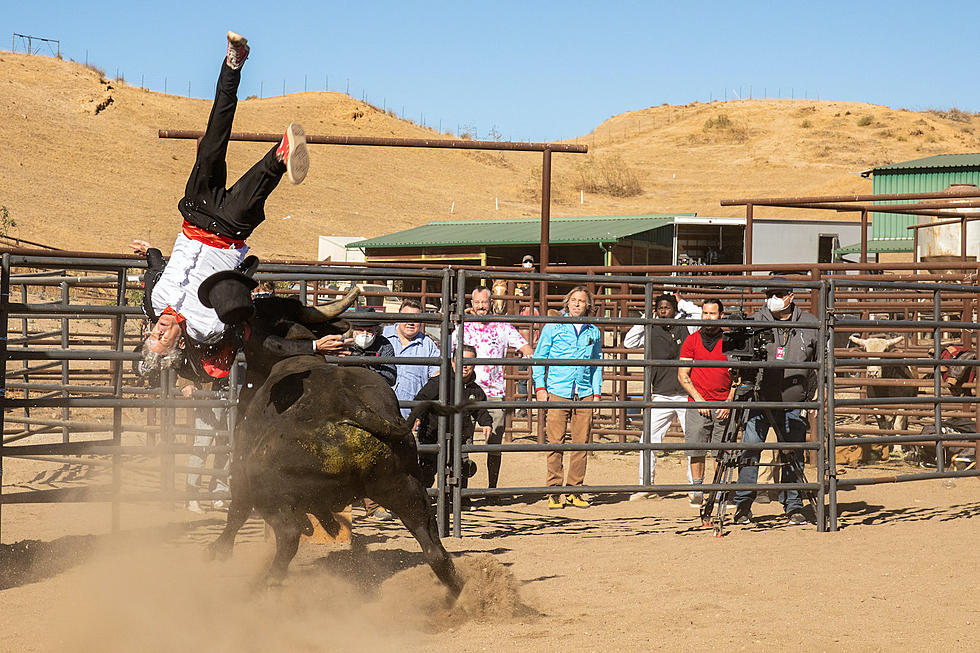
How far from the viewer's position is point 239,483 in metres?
4.70

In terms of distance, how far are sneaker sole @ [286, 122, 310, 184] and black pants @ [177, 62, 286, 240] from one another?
0.14 metres

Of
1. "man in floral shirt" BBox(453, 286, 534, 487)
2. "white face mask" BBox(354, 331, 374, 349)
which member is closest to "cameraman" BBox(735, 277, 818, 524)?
"man in floral shirt" BBox(453, 286, 534, 487)

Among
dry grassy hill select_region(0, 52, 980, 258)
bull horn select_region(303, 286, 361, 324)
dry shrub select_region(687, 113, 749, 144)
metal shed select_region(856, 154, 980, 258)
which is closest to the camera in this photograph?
bull horn select_region(303, 286, 361, 324)

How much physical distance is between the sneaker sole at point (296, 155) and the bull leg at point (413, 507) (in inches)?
55.5

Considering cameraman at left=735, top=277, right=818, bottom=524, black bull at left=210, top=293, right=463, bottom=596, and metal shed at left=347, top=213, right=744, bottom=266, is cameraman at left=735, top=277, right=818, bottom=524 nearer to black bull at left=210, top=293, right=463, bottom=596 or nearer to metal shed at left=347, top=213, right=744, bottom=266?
black bull at left=210, top=293, right=463, bottom=596

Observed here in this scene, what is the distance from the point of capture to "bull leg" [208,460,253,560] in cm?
466

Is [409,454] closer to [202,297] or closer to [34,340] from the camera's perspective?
[202,297]

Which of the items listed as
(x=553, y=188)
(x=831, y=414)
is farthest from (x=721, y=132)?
(x=831, y=414)

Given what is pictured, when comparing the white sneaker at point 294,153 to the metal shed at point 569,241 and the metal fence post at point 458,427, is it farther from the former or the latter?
the metal shed at point 569,241

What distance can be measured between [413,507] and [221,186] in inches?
66.2

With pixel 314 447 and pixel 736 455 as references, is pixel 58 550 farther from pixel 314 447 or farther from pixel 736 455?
pixel 736 455

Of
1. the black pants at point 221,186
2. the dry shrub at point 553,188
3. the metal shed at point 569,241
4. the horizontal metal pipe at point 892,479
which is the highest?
the dry shrub at point 553,188

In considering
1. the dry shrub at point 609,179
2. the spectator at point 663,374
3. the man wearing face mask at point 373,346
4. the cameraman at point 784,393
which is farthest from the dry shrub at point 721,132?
the man wearing face mask at point 373,346

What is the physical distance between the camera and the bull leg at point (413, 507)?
447 centimetres
